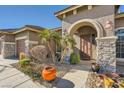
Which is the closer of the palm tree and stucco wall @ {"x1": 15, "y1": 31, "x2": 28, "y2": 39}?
the palm tree

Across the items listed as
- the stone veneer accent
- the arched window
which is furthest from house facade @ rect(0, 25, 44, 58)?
the arched window

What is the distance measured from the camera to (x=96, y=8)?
8.55m

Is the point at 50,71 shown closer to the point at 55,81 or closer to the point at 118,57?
the point at 55,81

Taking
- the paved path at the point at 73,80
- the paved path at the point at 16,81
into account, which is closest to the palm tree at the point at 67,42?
the paved path at the point at 73,80

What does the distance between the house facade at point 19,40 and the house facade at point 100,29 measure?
10.2 ft

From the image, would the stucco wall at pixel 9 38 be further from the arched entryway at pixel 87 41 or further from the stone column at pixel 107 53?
the stone column at pixel 107 53

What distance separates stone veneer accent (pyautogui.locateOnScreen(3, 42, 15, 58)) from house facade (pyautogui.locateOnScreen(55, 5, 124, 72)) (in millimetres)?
6145

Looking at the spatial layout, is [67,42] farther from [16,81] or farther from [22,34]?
[22,34]

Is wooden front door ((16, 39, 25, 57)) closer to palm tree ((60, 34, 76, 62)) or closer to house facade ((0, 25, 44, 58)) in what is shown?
house facade ((0, 25, 44, 58))

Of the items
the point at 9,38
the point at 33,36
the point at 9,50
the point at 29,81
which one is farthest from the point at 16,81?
the point at 9,38

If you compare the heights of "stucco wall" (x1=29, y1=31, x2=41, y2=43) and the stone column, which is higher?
"stucco wall" (x1=29, y1=31, x2=41, y2=43)

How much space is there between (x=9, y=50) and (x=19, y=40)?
1.44m

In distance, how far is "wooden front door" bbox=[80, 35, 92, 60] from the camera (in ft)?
37.7
